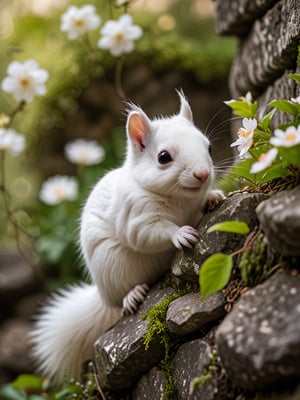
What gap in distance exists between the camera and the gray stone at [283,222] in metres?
1.81

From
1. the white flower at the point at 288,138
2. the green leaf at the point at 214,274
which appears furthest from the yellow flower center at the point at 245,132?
the green leaf at the point at 214,274

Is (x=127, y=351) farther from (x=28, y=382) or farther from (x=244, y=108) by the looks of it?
(x=28, y=382)

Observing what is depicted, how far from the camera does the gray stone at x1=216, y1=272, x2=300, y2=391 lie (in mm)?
1730

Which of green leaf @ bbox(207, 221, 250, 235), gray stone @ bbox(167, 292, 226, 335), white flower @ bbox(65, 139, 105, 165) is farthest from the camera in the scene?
white flower @ bbox(65, 139, 105, 165)

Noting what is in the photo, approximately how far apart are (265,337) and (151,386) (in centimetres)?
95

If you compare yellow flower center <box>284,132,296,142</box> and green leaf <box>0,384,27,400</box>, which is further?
green leaf <box>0,384,27,400</box>

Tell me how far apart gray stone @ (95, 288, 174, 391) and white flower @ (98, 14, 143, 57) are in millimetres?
1868

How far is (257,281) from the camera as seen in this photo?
6.94 feet

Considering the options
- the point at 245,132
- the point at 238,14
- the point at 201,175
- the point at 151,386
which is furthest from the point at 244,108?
the point at 238,14

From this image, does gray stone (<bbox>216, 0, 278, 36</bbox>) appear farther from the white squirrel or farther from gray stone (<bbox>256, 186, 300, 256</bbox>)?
gray stone (<bbox>256, 186, 300, 256</bbox>)

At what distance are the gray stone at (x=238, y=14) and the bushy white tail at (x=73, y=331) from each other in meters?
1.86

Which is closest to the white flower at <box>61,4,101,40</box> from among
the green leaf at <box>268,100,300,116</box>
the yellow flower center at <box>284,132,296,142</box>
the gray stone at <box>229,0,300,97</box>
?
the gray stone at <box>229,0,300,97</box>

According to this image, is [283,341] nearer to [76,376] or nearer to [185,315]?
[185,315]

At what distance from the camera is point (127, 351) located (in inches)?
103
